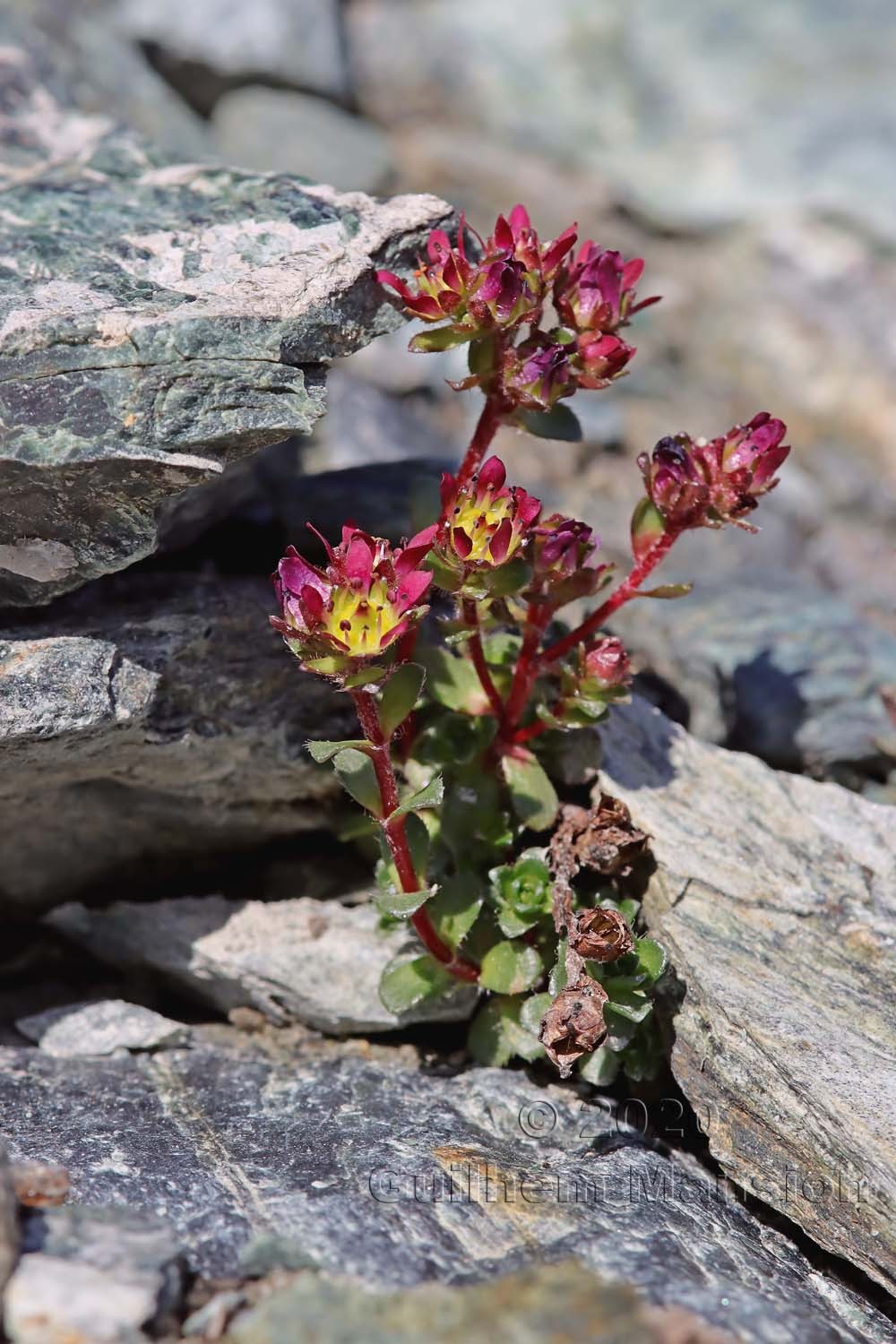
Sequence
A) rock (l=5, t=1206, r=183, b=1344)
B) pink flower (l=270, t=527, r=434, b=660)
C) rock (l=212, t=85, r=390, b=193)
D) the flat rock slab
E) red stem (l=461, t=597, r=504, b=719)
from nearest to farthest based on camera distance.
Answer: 1. rock (l=5, t=1206, r=183, b=1344)
2. the flat rock slab
3. pink flower (l=270, t=527, r=434, b=660)
4. red stem (l=461, t=597, r=504, b=719)
5. rock (l=212, t=85, r=390, b=193)

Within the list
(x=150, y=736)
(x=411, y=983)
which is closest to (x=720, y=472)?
(x=411, y=983)

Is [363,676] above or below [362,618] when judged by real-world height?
below

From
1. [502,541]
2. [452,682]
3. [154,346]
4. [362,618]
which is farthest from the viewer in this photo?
[452,682]

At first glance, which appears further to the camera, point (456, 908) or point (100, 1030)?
point (100, 1030)

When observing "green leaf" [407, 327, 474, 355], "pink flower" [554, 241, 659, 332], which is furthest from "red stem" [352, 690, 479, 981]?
"pink flower" [554, 241, 659, 332]

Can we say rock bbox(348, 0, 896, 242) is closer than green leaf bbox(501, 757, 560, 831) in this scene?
No

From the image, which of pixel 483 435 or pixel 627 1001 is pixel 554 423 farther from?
pixel 627 1001

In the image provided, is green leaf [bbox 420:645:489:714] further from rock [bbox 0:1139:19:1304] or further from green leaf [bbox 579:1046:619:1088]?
rock [bbox 0:1139:19:1304]
